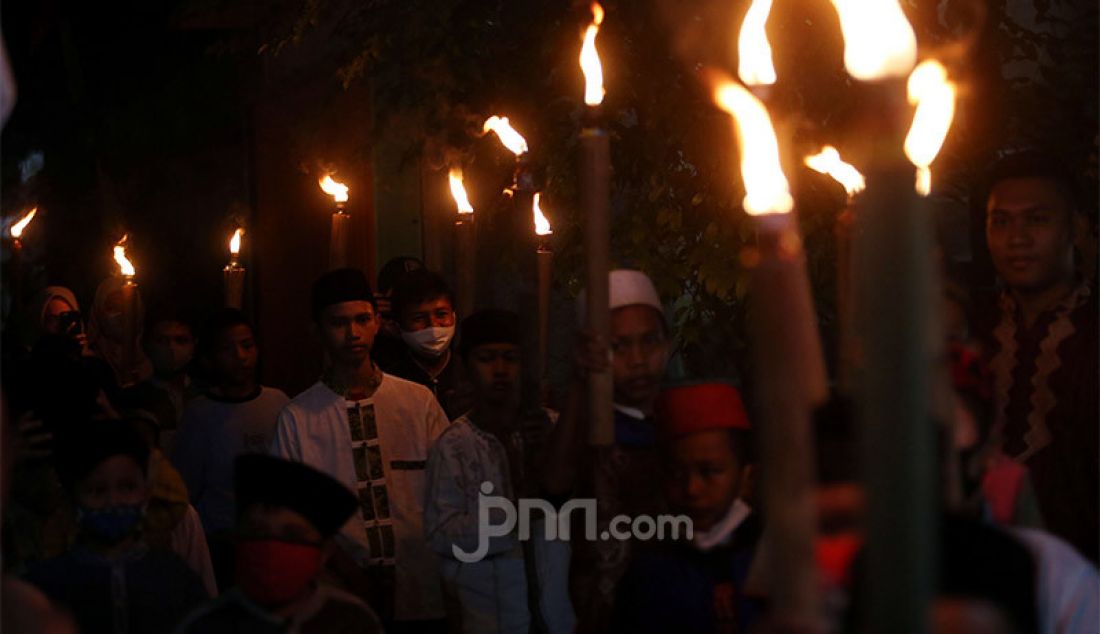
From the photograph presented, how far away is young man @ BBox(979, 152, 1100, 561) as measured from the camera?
5168mm

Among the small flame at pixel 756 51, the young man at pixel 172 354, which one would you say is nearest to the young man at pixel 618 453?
the small flame at pixel 756 51

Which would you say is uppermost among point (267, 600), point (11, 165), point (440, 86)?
point (11, 165)

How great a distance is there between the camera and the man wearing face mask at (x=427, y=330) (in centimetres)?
815

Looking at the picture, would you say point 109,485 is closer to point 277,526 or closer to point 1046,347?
point 277,526

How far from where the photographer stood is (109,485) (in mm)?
5273

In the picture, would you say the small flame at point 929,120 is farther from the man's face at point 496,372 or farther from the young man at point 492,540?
the man's face at point 496,372

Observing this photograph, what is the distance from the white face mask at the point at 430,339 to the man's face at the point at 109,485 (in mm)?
2960

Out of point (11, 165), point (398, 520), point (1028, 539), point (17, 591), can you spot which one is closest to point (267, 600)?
point (17, 591)

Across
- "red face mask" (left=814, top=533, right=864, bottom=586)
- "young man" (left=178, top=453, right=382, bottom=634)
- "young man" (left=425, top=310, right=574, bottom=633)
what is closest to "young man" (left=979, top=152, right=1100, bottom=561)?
"young man" (left=425, top=310, right=574, bottom=633)

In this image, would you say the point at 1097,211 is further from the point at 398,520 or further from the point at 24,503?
the point at 24,503

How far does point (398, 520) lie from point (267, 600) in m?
2.61

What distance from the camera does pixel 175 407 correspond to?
923 centimetres

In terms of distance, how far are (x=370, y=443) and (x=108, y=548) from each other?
1989mm
